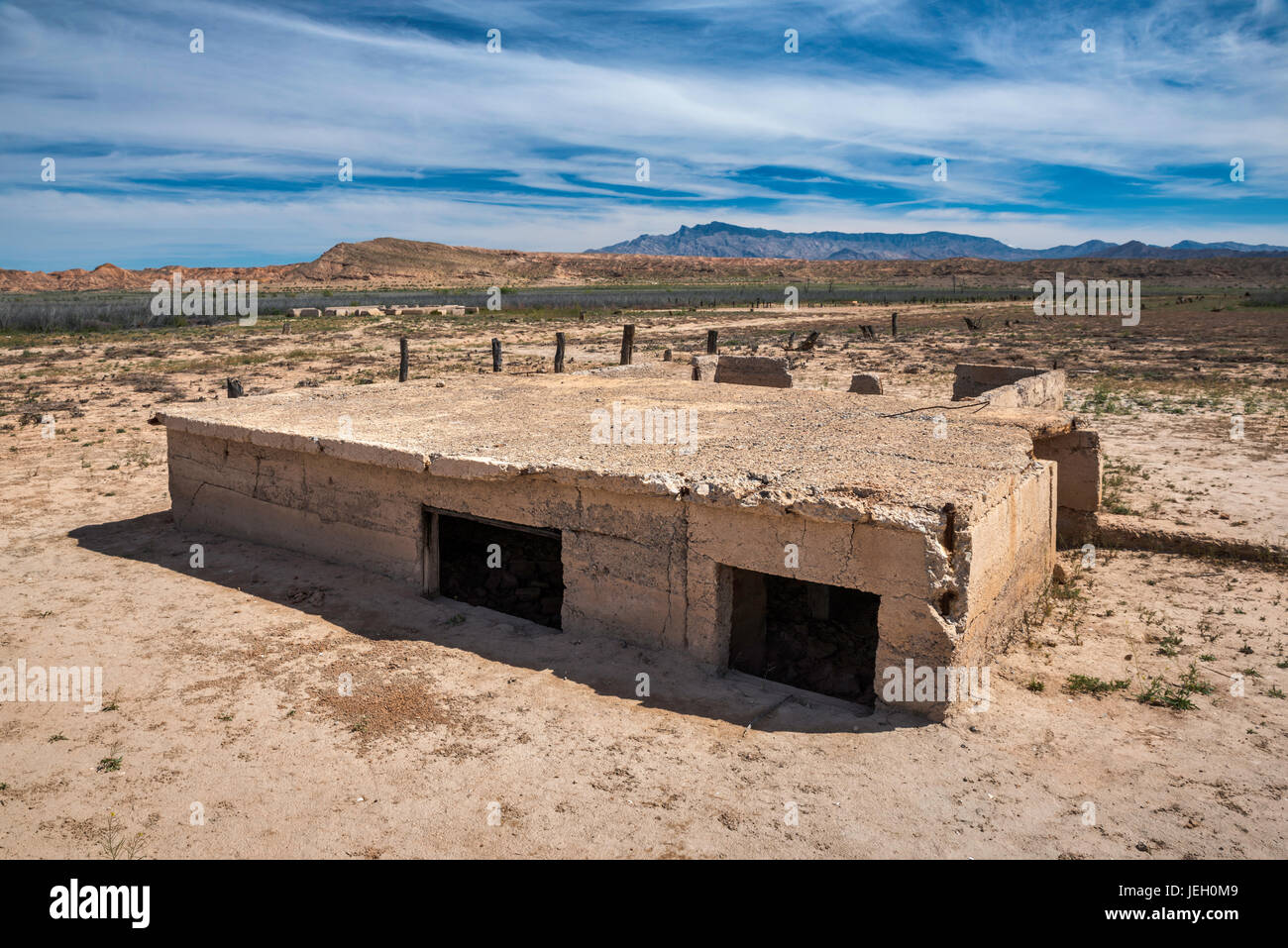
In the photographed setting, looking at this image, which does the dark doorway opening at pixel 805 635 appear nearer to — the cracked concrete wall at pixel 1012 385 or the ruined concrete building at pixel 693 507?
the ruined concrete building at pixel 693 507

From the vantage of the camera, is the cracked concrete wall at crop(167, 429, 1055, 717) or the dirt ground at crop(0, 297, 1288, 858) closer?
the dirt ground at crop(0, 297, 1288, 858)

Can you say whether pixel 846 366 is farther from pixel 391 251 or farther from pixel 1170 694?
pixel 391 251

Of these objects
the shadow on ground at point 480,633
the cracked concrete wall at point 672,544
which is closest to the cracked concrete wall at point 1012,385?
the cracked concrete wall at point 672,544

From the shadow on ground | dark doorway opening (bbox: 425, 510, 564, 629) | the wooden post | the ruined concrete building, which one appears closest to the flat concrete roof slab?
the ruined concrete building

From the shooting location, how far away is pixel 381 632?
7.30m

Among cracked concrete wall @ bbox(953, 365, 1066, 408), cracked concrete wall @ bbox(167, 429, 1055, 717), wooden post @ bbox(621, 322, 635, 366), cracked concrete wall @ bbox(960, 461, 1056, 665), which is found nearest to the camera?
cracked concrete wall @ bbox(167, 429, 1055, 717)

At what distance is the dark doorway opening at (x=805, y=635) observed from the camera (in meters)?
7.25

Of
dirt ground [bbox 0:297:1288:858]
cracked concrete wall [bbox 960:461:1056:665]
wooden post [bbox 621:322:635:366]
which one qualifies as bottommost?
dirt ground [bbox 0:297:1288:858]

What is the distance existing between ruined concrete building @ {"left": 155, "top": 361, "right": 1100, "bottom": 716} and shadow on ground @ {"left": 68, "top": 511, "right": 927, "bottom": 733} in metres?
0.17

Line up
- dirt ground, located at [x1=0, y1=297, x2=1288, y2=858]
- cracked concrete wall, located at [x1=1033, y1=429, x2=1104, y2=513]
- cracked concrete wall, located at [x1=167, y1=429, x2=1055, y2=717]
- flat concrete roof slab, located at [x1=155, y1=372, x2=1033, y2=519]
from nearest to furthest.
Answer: dirt ground, located at [x1=0, y1=297, x2=1288, y2=858]
cracked concrete wall, located at [x1=167, y1=429, x2=1055, y2=717]
flat concrete roof slab, located at [x1=155, y1=372, x2=1033, y2=519]
cracked concrete wall, located at [x1=1033, y1=429, x2=1104, y2=513]

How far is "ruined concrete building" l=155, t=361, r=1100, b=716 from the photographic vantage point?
5922 mm

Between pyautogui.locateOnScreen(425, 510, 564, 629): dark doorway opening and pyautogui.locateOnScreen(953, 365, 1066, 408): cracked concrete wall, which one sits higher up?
pyautogui.locateOnScreen(953, 365, 1066, 408): cracked concrete wall

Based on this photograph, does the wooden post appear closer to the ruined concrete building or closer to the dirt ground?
the ruined concrete building
